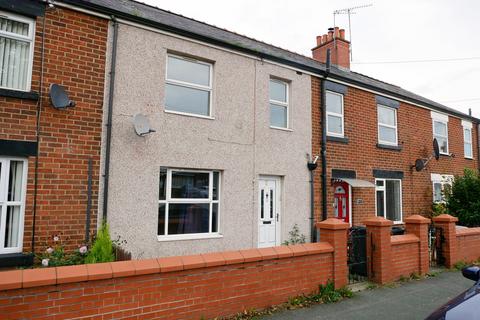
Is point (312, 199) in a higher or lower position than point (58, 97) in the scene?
lower

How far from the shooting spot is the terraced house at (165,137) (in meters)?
6.04

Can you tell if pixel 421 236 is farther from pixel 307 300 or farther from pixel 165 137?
pixel 165 137

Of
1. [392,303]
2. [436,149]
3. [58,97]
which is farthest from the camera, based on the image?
[436,149]

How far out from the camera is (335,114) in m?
10.8

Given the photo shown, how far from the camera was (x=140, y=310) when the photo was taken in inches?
158

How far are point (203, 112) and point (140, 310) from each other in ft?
16.6

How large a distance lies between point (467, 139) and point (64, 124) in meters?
17.0

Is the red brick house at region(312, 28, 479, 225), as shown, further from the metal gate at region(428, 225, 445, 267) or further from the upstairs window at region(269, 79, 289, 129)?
the metal gate at region(428, 225, 445, 267)

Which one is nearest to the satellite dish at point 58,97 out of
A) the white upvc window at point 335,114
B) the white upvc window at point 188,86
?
the white upvc window at point 188,86

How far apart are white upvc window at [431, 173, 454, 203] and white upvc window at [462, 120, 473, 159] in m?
2.90

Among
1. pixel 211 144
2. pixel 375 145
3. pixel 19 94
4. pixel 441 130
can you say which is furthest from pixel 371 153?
pixel 19 94

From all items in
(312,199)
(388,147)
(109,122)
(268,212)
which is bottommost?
(268,212)

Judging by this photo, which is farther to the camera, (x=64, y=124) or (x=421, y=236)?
(x=421, y=236)

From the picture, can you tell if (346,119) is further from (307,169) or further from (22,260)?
(22,260)
